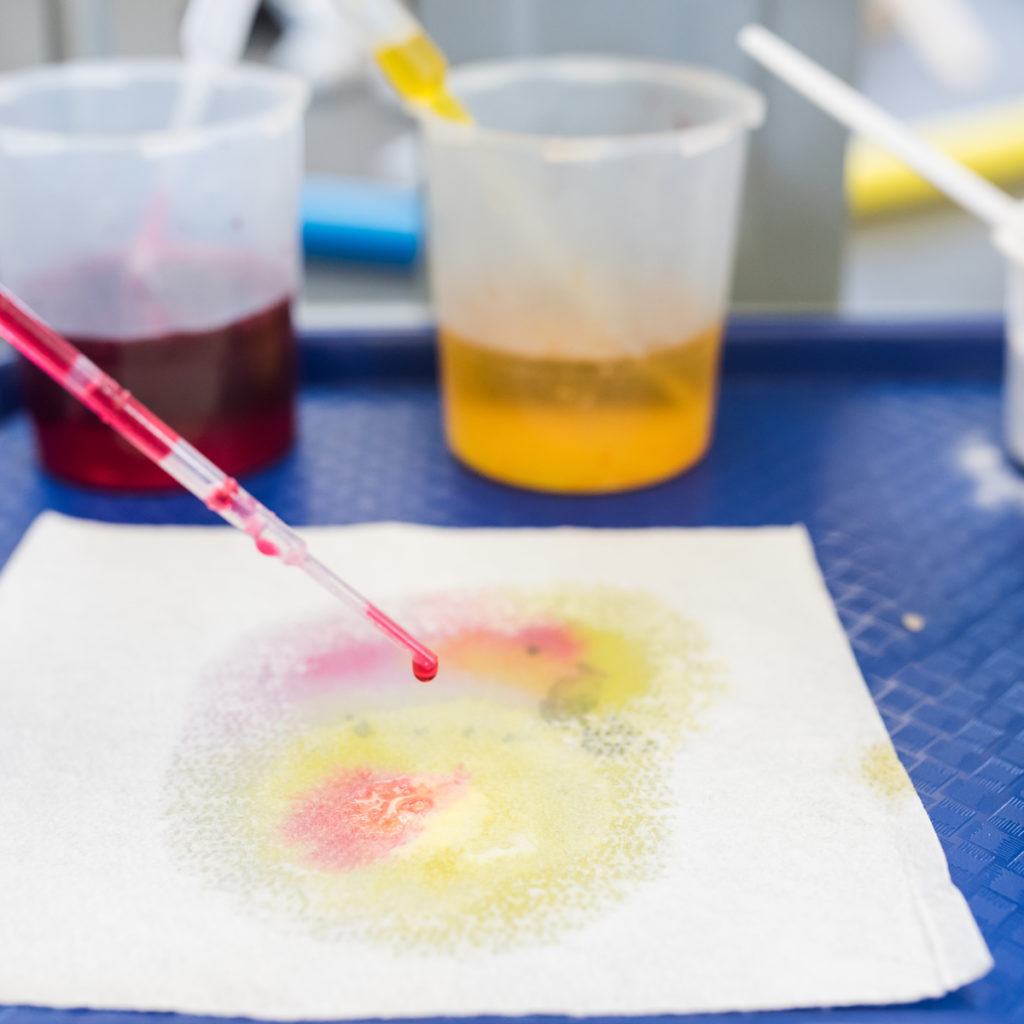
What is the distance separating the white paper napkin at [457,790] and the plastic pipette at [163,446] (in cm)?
8

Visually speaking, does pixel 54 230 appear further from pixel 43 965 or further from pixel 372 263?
pixel 372 263

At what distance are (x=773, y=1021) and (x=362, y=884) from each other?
0.57 ft

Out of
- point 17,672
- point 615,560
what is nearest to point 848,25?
point 615,560

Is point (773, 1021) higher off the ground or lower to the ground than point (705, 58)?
lower

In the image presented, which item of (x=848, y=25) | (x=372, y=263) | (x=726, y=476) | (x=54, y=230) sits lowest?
(x=372, y=263)

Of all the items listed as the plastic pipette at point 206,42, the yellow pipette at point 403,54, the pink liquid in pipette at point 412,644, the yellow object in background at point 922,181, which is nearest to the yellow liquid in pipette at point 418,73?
the yellow pipette at point 403,54

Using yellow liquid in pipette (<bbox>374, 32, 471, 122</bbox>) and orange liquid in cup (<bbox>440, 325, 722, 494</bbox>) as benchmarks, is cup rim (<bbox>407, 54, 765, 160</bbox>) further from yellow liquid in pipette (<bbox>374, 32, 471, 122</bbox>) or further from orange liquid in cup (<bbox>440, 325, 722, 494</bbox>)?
orange liquid in cup (<bbox>440, 325, 722, 494</bbox>)

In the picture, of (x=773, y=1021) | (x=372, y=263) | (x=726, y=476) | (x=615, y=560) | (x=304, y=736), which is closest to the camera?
(x=773, y=1021)

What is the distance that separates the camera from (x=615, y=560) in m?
0.78

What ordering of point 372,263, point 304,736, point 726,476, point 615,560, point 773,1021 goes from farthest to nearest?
point 372,263 → point 726,476 → point 615,560 → point 304,736 → point 773,1021

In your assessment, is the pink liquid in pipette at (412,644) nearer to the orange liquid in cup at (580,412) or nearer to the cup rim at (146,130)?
the orange liquid in cup at (580,412)

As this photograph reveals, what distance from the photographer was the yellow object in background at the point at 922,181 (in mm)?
1918

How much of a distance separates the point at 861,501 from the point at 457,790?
15.9 inches

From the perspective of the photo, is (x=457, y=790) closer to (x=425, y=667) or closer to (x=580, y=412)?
(x=425, y=667)
